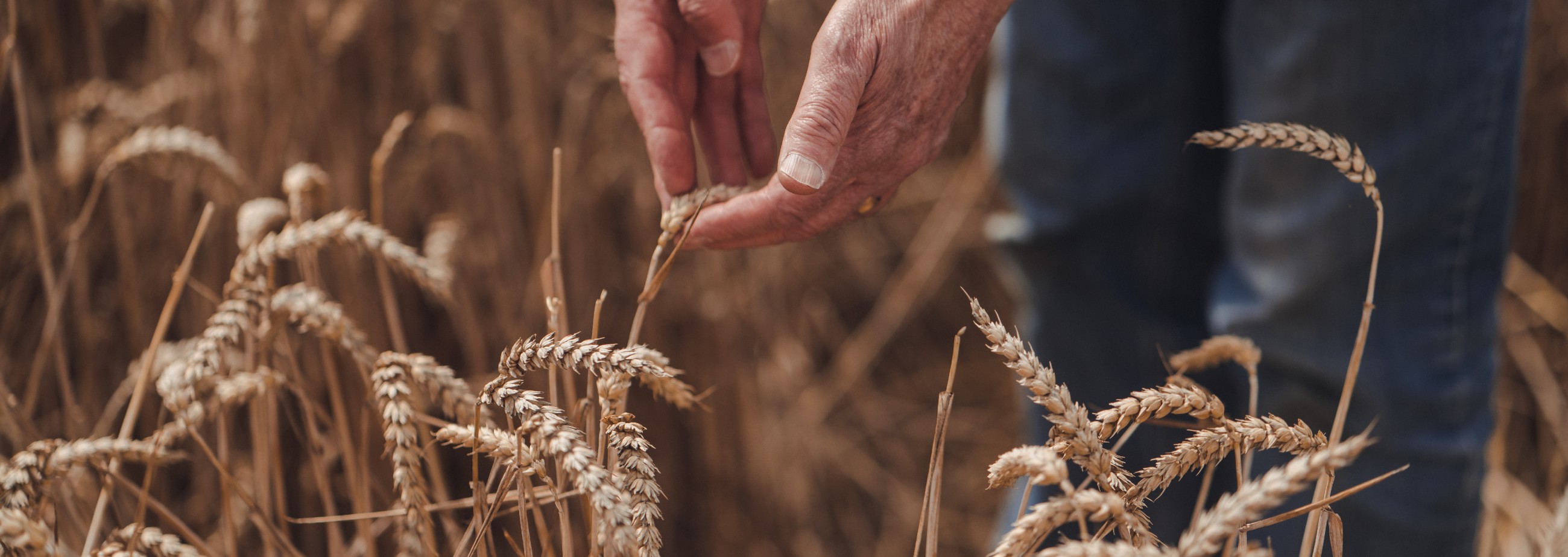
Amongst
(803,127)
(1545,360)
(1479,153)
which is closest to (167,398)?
(803,127)

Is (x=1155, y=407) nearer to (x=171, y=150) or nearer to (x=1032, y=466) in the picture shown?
(x=1032, y=466)

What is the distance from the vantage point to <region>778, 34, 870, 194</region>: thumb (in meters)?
0.46

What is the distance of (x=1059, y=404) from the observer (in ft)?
1.32

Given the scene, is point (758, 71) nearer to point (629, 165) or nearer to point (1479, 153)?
point (1479, 153)

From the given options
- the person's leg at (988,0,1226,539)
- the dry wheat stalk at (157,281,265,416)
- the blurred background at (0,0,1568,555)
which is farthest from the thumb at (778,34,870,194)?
the blurred background at (0,0,1568,555)

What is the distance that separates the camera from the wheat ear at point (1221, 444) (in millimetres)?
422

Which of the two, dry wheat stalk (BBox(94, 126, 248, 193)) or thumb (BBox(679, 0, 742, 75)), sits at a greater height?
thumb (BBox(679, 0, 742, 75))

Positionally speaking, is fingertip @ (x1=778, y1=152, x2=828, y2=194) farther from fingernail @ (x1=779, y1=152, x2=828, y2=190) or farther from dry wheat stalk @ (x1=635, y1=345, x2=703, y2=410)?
dry wheat stalk @ (x1=635, y1=345, x2=703, y2=410)

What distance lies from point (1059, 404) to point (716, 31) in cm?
34

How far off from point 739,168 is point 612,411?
261 mm

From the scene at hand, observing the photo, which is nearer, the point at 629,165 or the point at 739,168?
the point at 739,168

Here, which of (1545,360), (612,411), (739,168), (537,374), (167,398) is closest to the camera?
(612,411)

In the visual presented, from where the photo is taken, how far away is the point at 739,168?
2.14ft

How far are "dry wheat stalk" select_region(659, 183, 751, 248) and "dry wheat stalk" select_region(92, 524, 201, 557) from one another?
1.04 ft
